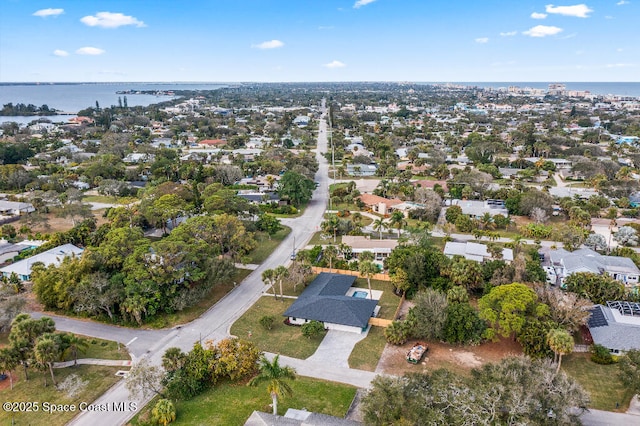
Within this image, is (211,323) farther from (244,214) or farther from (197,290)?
(244,214)

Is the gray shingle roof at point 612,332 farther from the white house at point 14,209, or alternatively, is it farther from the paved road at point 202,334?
the white house at point 14,209

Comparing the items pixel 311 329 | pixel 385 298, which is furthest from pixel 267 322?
pixel 385 298

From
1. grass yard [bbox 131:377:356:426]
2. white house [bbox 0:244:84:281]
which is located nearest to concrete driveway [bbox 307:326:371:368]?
grass yard [bbox 131:377:356:426]

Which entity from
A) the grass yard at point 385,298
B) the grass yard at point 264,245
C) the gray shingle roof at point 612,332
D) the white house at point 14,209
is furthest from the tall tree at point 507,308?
the white house at point 14,209

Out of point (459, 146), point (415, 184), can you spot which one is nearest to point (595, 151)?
point (459, 146)

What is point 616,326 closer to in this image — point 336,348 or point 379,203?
point 336,348
